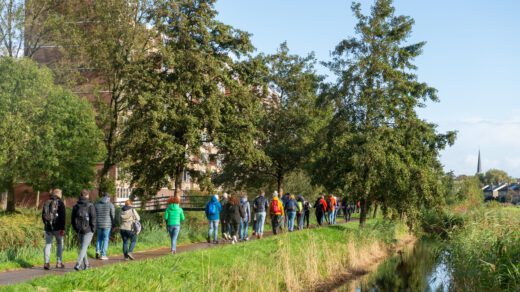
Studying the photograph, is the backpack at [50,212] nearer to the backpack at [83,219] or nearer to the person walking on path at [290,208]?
the backpack at [83,219]

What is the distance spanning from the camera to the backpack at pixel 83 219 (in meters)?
14.8

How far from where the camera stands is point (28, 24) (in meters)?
39.1

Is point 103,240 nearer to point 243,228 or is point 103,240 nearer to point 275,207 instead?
point 243,228

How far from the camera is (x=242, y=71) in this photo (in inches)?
1369

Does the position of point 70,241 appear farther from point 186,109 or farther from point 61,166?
point 61,166

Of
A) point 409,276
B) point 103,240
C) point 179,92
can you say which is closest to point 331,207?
point 179,92

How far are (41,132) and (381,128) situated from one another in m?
19.1

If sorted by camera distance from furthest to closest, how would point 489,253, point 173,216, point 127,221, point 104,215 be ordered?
point 173,216 → point 489,253 → point 127,221 → point 104,215

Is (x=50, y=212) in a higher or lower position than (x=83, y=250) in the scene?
higher

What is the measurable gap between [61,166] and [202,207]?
12.0 m

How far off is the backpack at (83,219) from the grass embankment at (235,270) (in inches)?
56.3

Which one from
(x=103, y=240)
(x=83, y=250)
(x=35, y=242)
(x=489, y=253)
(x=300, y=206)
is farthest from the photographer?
(x=300, y=206)

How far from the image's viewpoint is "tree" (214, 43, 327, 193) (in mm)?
41094

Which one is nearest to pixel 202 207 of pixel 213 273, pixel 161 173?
pixel 161 173
